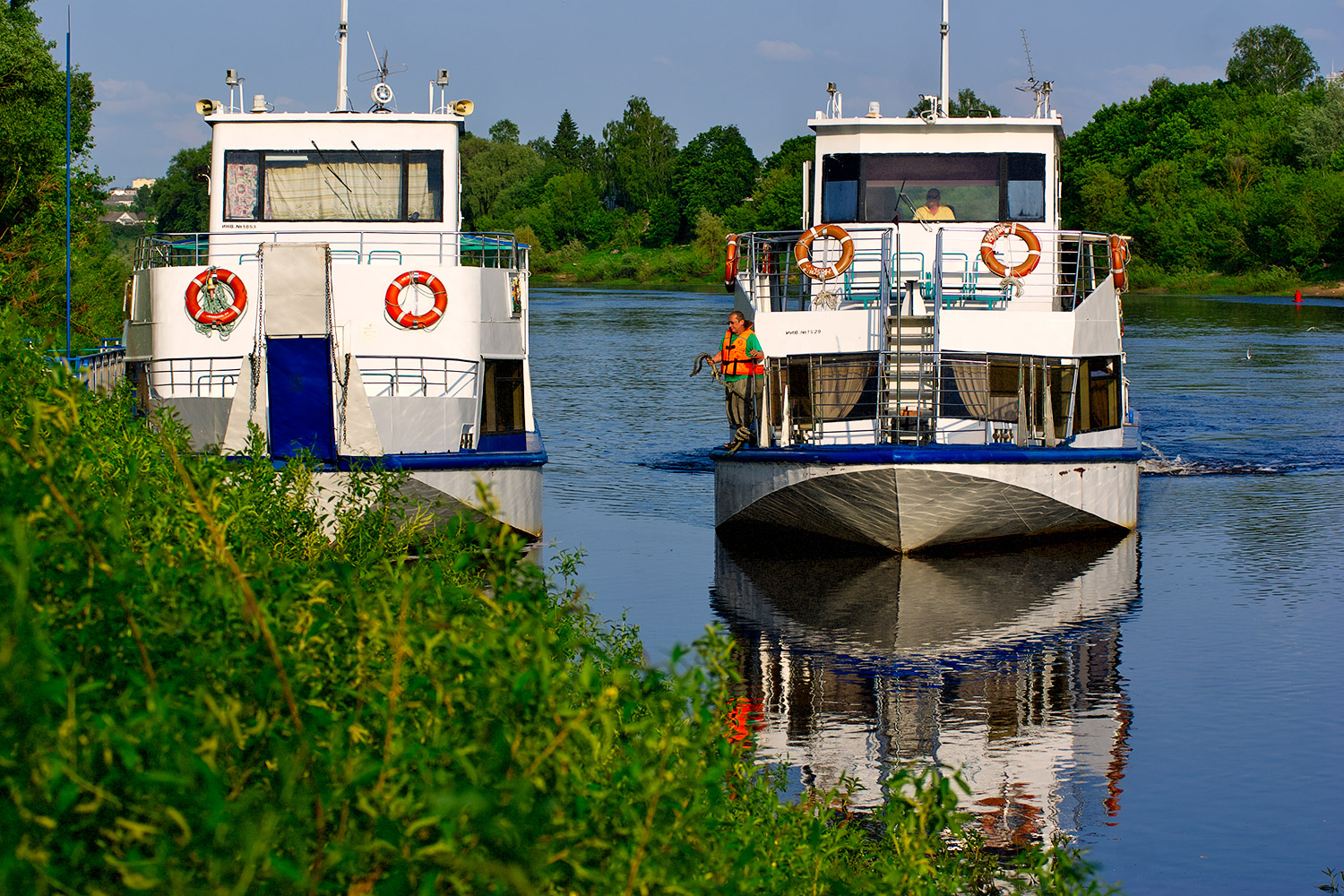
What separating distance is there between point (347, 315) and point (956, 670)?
7.05m

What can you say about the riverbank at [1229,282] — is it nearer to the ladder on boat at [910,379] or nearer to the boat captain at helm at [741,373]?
the ladder on boat at [910,379]

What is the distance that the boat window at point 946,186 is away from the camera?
674 inches

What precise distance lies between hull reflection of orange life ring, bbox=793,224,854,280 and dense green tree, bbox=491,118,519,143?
171325 mm

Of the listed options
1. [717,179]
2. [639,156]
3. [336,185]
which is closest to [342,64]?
[336,185]

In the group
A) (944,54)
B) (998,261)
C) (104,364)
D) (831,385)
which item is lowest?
(831,385)

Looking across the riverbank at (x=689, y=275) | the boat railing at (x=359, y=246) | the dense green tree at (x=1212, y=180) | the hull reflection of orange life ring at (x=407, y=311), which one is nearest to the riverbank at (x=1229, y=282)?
the riverbank at (x=689, y=275)

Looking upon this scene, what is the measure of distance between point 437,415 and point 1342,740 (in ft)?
28.0

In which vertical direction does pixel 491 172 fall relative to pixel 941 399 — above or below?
above

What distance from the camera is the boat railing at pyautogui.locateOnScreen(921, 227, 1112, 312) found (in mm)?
15617

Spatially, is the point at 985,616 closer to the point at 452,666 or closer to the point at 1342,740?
the point at 1342,740

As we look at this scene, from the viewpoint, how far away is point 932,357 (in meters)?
15.2

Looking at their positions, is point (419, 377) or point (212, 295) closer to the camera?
point (212, 295)

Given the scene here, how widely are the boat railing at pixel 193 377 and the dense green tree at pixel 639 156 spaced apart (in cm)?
12900

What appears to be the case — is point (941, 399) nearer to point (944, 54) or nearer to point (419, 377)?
point (419, 377)
